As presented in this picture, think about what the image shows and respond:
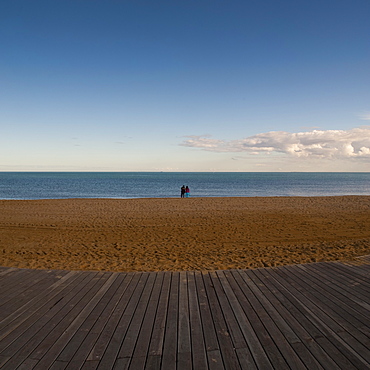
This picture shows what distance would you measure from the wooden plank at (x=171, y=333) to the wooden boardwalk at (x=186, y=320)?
1 centimetres

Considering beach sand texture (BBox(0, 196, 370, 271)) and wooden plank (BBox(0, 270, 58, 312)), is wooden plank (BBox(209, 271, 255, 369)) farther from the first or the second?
wooden plank (BBox(0, 270, 58, 312))

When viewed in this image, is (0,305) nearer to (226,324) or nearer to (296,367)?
(226,324)

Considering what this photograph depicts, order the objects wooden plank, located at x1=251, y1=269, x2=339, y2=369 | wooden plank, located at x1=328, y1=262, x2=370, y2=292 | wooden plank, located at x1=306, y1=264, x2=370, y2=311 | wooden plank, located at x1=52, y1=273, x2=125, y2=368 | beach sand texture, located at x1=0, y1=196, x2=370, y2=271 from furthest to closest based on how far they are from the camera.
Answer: beach sand texture, located at x1=0, y1=196, x2=370, y2=271 < wooden plank, located at x1=328, y1=262, x2=370, y2=292 < wooden plank, located at x1=306, y1=264, x2=370, y2=311 < wooden plank, located at x1=52, y1=273, x2=125, y2=368 < wooden plank, located at x1=251, y1=269, x2=339, y2=369

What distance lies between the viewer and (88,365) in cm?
327

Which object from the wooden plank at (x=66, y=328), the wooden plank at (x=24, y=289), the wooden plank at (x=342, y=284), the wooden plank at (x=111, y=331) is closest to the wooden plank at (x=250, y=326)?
the wooden plank at (x=111, y=331)

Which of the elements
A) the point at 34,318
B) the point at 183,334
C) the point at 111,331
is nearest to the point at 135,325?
the point at 111,331

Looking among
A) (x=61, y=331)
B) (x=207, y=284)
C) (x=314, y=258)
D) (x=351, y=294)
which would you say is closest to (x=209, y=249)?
(x=314, y=258)

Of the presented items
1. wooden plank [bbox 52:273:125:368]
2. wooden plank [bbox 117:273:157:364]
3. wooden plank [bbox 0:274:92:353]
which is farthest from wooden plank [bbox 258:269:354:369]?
wooden plank [bbox 0:274:92:353]

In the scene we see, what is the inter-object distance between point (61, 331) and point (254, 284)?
3422mm

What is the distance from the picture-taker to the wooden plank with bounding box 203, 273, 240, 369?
10.9 feet

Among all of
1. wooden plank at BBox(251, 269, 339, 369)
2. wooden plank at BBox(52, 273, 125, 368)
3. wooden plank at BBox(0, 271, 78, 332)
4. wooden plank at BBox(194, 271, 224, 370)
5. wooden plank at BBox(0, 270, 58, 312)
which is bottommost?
wooden plank at BBox(0, 270, 58, 312)

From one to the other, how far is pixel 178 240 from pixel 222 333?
775cm

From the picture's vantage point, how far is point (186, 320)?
4.27 meters

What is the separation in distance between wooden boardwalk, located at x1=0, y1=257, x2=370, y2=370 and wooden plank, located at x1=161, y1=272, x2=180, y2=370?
0.04ft
